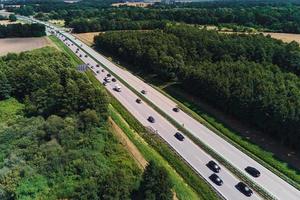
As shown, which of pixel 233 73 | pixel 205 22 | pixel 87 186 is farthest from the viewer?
pixel 205 22

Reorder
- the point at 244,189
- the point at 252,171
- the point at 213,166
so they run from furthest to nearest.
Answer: the point at 213,166
the point at 252,171
the point at 244,189

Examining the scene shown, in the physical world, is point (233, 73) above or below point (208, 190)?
above

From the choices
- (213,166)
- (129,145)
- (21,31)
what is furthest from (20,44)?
(213,166)

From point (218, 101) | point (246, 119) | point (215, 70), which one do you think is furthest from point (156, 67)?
point (246, 119)

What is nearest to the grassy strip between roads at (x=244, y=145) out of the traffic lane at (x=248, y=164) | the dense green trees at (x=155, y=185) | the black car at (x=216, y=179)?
the traffic lane at (x=248, y=164)

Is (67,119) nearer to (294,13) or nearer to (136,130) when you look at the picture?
(136,130)

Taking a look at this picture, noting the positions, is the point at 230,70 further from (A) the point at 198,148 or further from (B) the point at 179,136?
(A) the point at 198,148
